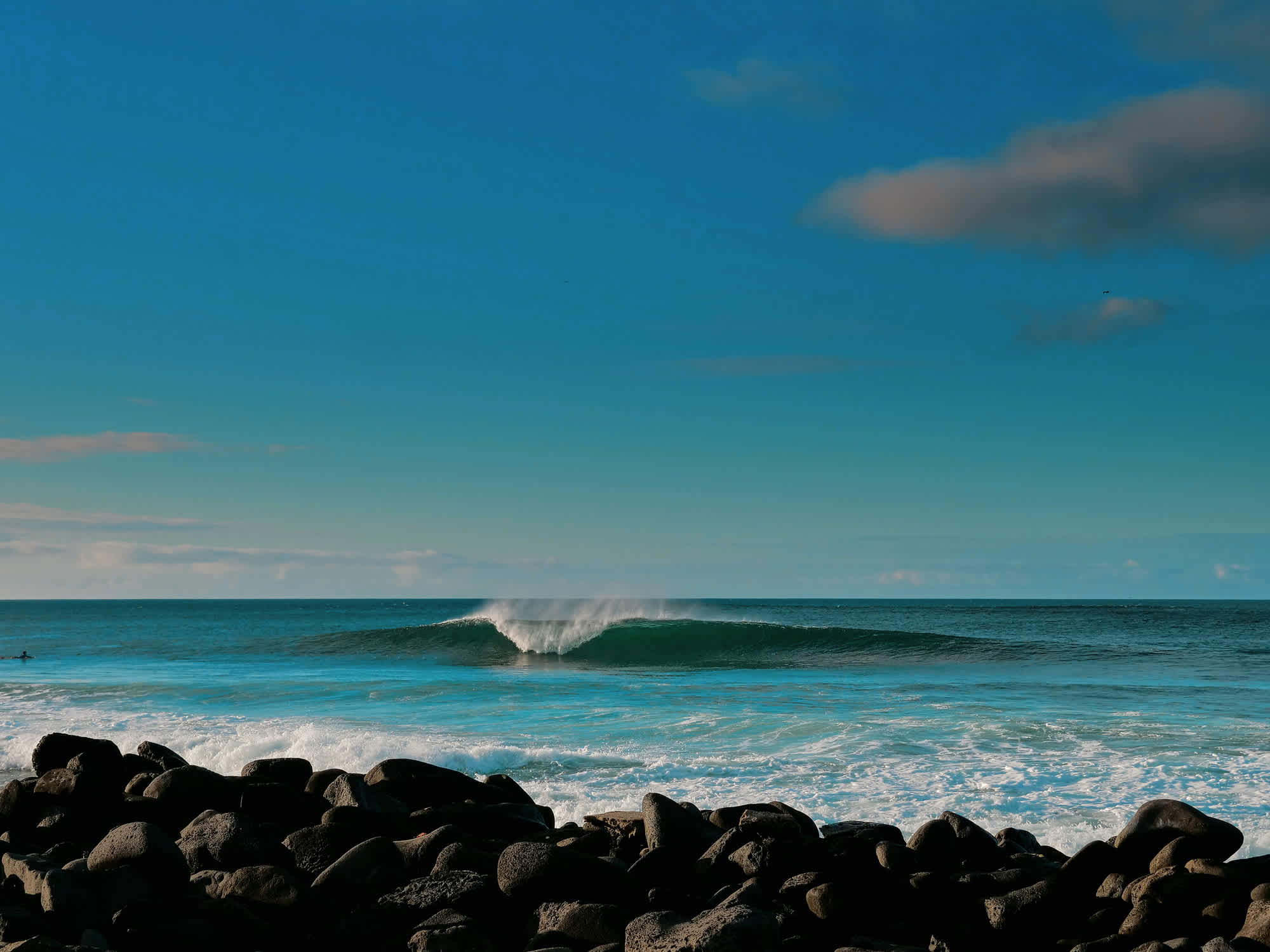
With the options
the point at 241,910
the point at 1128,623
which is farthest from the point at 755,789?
the point at 1128,623

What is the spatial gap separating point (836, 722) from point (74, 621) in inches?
2304

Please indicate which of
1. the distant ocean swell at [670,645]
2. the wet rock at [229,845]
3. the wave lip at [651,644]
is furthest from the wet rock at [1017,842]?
the distant ocean swell at [670,645]

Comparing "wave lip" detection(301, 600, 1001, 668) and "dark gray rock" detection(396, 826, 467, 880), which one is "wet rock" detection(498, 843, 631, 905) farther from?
"wave lip" detection(301, 600, 1001, 668)

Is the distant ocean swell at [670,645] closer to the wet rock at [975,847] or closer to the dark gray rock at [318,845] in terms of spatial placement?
the wet rock at [975,847]

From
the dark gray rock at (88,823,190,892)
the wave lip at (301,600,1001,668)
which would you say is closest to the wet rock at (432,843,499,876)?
the dark gray rock at (88,823,190,892)

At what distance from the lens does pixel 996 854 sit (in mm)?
5023

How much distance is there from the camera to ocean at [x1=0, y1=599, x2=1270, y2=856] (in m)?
7.41

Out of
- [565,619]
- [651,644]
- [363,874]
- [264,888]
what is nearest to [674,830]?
[363,874]

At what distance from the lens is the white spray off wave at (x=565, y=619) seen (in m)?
27.9

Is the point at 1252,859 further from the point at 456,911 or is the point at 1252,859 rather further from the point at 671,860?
the point at 456,911

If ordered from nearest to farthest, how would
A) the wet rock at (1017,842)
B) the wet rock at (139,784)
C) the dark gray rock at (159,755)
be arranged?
1. the wet rock at (1017,842)
2. the wet rock at (139,784)
3. the dark gray rock at (159,755)

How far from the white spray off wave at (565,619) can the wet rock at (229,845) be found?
22.0 meters

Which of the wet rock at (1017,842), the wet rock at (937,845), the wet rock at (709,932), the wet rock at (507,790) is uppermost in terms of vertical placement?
the wet rock at (709,932)

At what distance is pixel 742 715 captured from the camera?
11.6 m
